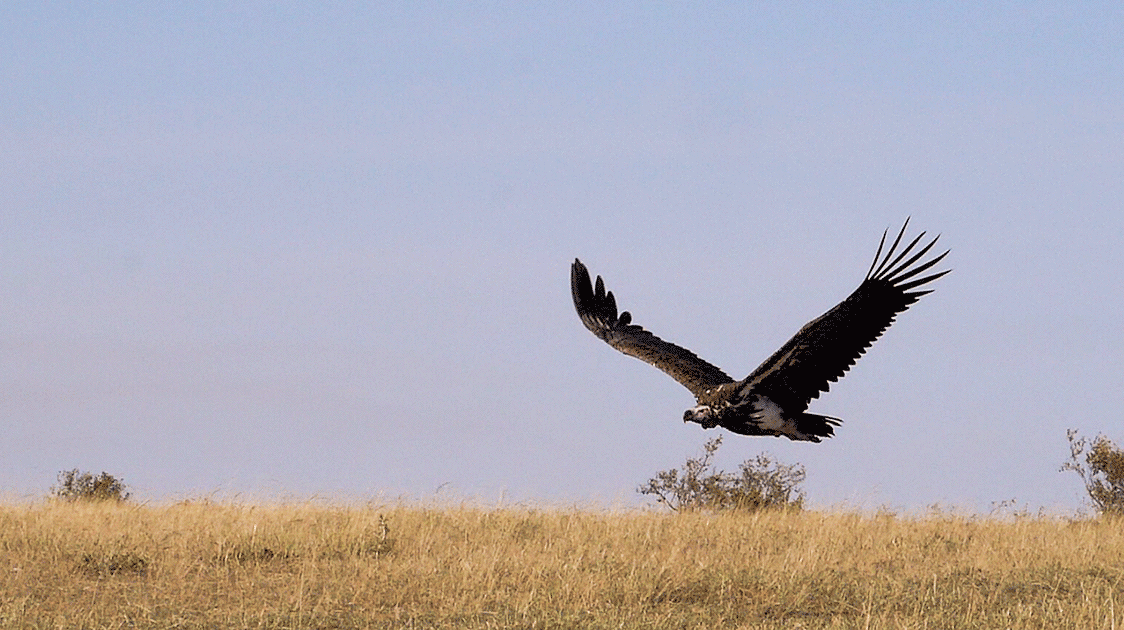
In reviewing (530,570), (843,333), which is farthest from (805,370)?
(530,570)

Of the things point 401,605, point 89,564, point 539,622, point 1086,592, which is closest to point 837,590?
point 1086,592

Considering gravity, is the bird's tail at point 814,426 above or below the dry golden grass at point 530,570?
above

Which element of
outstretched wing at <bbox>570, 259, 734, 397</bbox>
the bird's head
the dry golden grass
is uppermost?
outstretched wing at <bbox>570, 259, 734, 397</bbox>

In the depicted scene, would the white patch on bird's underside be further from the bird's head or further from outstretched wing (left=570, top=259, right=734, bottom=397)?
outstretched wing (left=570, top=259, right=734, bottom=397)

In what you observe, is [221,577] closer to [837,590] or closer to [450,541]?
[450,541]

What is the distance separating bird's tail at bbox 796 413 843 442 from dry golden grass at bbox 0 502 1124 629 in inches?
42.8

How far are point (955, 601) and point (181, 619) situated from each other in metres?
6.07

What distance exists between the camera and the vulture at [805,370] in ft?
36.1

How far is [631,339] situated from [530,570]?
418 cm

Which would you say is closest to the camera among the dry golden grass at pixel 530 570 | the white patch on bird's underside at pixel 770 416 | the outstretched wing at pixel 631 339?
the dry golden grass at pixel 530 570

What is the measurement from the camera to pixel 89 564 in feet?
37.2

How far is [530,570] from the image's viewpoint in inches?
422

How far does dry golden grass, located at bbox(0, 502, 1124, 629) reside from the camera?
377 inches

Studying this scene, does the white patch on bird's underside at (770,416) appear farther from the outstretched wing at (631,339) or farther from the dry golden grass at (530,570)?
the dry golden grass at (530,570)
